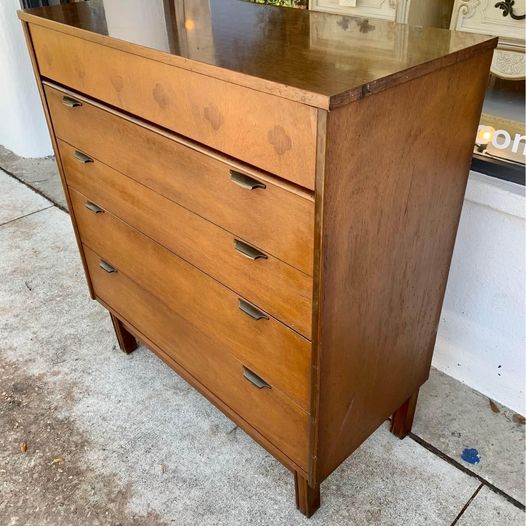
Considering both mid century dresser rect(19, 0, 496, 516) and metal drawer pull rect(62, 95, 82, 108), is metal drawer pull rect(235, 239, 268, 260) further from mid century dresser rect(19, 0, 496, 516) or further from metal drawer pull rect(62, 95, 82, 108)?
metal drawer pull rect(62, 95, 82, 108)

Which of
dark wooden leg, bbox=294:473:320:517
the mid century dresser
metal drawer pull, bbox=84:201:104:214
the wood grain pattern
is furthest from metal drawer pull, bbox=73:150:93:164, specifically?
dark wooden leg, bbox=294:473:320:517

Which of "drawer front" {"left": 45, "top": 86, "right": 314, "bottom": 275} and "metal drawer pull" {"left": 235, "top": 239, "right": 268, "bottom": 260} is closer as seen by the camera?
"drawer front" {"left": 45, "top": 86, "right": 314, "bottom": 275}

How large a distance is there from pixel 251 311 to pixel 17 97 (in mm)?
2689

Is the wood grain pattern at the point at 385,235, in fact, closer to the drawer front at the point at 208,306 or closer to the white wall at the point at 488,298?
the drawer front at the point at 208,306

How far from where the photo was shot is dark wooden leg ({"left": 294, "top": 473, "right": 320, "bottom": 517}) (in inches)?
53.6

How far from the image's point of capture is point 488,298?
161cm

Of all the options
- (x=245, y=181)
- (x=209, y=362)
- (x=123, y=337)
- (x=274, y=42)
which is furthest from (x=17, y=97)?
(x=245, y=181)

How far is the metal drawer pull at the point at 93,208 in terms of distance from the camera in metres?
1.55

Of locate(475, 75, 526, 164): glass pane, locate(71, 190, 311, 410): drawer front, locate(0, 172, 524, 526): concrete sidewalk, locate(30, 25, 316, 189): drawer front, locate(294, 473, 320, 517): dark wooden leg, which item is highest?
locate(30, 25, 316, 189): drawer front

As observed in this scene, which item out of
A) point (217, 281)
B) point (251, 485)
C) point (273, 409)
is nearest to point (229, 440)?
point (251, 485)

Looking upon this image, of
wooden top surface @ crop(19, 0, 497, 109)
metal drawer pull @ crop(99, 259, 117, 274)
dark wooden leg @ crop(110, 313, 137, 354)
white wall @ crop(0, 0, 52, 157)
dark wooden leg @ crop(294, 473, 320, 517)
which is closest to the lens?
wooden top surface @ crop(19, 0, 497, 109)

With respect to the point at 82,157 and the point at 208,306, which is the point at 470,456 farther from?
the point at 82,157

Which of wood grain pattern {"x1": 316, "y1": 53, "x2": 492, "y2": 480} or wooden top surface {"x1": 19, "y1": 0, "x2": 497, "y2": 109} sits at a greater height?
wooden top surface {"x1": 19, "y1": 0, "x2": 497, "y2": 109}

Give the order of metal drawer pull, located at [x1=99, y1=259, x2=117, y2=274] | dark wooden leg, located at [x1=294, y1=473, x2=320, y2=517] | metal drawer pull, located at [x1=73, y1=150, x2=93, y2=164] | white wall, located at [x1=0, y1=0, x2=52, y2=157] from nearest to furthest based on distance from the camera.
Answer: dark wooden leg, located at [x1=294, y1=473, x2=320, y2=517]
metal drawer pull, located at [x1=73, y1=150, x2=93, y2=164]
metal drawer pull, located at [x1=99, y1=259, x2=117, y2=274]
white wall, located at [x1=0, y1=0, x2=52, y2=157]
